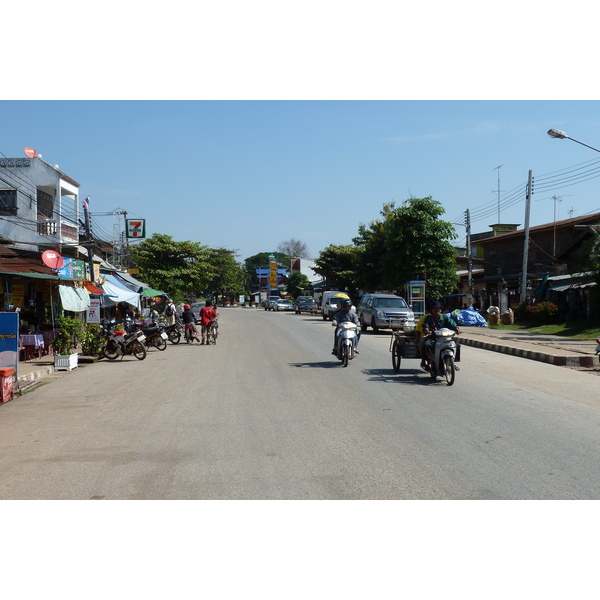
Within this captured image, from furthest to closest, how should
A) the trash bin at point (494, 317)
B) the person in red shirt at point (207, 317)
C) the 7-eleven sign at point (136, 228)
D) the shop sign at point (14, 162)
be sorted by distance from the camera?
the 7-eleven sign at point (136, 228)
the trash bin at point (494, 317)
the shop sign at point (14, 162)
the person in red shirt at point (207, 317)

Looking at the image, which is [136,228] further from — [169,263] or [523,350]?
[523,350]

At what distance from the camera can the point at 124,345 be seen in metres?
20.5

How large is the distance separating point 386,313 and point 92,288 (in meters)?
13.8

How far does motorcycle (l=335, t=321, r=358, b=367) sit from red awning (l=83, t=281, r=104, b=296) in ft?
42.9

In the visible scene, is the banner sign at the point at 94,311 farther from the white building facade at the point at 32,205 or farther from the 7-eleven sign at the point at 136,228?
the 7-eleven sign at the point at 136,228

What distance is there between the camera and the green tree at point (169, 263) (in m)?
47.7

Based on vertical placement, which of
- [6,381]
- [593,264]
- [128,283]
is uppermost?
[593,264]

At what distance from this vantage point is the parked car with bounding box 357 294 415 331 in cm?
3147

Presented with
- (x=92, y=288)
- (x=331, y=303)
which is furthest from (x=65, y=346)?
(x=331, y=303)

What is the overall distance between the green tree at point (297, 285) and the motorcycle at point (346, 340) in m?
89.9

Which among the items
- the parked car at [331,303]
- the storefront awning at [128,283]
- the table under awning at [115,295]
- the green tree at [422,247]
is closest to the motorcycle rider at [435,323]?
the table under awning at [115,295]

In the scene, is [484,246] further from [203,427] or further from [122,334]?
[203,427]

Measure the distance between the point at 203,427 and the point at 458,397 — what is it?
473 centimetres

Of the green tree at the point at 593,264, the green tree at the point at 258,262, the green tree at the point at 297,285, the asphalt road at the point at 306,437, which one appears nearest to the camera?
the asphalt road at the point at 306,437
